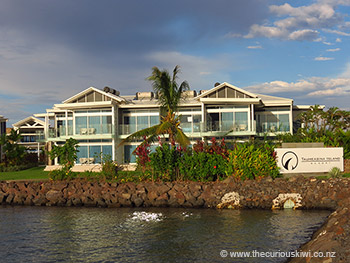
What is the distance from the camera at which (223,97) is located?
3962 cm

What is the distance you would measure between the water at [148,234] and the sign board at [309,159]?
6.79 meters

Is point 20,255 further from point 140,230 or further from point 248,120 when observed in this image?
point 248,120

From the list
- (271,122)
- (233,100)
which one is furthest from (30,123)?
(271,122)

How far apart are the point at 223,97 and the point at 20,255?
29174 mm

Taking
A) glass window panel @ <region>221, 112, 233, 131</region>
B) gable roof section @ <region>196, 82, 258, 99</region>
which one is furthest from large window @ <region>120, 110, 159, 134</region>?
glass window panel @ <region>221, 112, 233, 131</region>

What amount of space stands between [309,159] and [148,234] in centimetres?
1529

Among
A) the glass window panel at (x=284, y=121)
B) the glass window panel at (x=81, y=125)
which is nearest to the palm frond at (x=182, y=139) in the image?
the glass window panel at (x=81, y=125)

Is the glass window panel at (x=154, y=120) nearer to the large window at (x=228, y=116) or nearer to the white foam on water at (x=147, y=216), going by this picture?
the large window at (x=228, y=116)

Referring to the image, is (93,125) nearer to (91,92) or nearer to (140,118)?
(91,92)

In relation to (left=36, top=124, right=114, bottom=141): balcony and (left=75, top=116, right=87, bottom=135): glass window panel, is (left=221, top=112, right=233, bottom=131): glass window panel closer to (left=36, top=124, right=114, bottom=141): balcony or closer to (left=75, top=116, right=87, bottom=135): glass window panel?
(left=36, top=124, right=114, bottom=141): balcony

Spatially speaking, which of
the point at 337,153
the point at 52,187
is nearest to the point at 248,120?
the point at 337,153

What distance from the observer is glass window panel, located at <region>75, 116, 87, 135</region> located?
39.3 m

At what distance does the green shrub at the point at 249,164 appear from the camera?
23750 mm

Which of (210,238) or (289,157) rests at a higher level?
(289,157)
